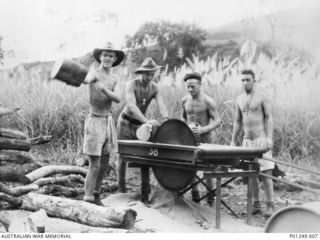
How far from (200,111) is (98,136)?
5.42 feet

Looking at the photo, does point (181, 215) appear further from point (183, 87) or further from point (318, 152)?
point (183, 87)

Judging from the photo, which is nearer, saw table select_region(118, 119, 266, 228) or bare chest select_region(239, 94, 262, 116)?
saw table select_region(118, 119, 266, 228)

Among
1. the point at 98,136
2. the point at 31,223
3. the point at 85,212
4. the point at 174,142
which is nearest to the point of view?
the point at 31,223

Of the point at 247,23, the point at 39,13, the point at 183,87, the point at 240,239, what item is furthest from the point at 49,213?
the point at 247,23

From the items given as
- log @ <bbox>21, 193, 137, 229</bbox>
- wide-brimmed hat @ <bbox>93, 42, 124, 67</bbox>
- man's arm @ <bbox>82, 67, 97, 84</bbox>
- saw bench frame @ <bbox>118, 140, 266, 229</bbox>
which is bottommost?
log @ <bbox>21, 193, 137, 229</bbox>

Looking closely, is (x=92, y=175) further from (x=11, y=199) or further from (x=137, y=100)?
(x=137, y=100)

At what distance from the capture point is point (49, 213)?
494 cm

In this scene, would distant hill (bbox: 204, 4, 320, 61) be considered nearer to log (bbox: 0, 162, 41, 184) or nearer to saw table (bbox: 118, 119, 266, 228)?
saw table (bbox: 118, 119, 266, 228)

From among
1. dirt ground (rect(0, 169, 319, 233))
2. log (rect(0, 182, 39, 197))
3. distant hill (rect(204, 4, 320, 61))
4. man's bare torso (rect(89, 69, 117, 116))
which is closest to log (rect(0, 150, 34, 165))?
dirt ground (rect(0, 169, 319, 233))

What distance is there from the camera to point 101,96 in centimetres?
527

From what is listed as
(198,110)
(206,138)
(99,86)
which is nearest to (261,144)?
(206,138)

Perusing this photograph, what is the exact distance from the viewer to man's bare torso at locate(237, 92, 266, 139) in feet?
19.7

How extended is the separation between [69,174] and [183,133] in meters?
2.28

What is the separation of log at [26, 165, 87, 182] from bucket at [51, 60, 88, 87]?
194cm
